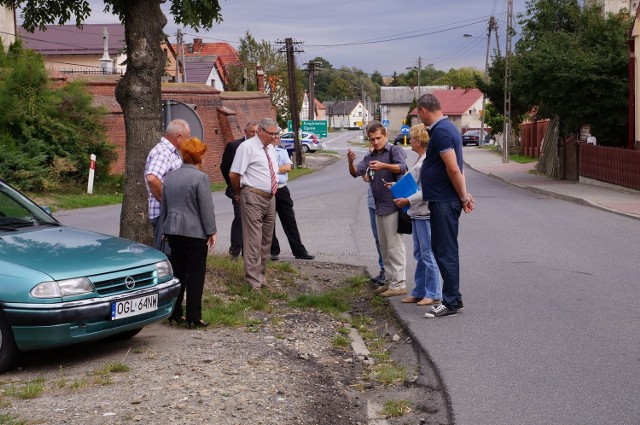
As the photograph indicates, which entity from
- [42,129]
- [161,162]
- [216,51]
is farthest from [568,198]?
[216,51]

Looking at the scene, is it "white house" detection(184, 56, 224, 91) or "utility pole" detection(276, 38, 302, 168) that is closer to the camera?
"utility pole" detection(276, 38, 302, 168)

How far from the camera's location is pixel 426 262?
938cm

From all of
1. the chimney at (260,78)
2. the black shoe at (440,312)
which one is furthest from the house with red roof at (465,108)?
the black shoe at (440,312)

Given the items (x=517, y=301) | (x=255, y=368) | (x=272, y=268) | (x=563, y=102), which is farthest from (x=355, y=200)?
(x=255, y=368)

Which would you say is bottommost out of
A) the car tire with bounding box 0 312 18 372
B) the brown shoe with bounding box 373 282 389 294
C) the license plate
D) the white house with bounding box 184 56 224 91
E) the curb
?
the curb

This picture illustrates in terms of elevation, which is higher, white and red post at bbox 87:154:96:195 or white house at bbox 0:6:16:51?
white house at bbox 0:6:16:51

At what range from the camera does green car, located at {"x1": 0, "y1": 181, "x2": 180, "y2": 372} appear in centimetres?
657

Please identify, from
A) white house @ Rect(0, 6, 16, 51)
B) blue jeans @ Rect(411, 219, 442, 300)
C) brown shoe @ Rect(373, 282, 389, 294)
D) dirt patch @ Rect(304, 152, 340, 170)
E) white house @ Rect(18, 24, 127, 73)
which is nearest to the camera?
blue jeans @ Rect(411, 219, 442, 300)

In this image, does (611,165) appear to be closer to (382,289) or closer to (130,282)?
(382,289)

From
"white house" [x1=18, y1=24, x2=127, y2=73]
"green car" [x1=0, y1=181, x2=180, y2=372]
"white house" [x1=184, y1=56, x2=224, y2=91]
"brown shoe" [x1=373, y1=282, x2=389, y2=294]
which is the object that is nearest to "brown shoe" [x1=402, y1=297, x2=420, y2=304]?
"brown shoe" [x1=373, y1=282, x2=389, y2=294]

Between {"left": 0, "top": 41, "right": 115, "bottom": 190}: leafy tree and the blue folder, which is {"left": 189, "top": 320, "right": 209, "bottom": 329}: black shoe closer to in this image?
the blue folder

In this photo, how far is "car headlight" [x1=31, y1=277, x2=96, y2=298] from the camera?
21.5 ft

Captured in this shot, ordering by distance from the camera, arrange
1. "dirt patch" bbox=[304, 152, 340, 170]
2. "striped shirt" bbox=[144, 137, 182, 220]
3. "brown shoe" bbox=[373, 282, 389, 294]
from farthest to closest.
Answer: "dirt patch" bbox=[304, 152, 340, 170] < "brown shoe" bbox=[373, 282, 389, 294] < "striped shirt" bbox=[144, 137, 182, 220]

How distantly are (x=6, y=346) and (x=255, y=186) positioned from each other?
4183mm
